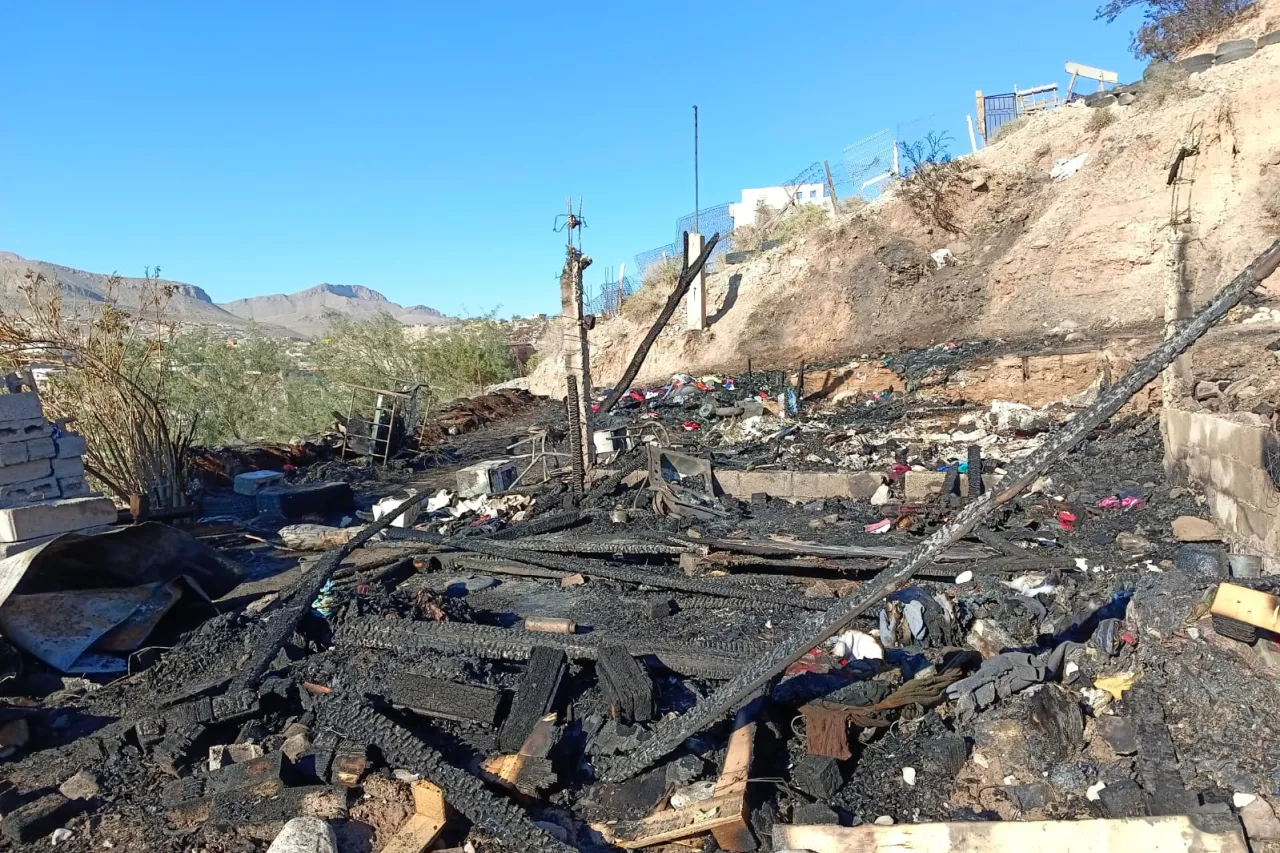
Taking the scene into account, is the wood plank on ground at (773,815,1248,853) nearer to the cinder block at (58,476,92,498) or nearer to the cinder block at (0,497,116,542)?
the cinder block at (0,497,116,542)

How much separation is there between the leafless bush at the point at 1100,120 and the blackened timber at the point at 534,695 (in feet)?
63.0

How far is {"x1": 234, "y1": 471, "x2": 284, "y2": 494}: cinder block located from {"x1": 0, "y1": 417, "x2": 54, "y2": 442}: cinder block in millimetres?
4253

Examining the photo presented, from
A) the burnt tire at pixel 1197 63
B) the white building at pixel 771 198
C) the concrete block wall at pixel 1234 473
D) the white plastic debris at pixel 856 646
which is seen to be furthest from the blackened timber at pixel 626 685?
the white building at pixel 771 198

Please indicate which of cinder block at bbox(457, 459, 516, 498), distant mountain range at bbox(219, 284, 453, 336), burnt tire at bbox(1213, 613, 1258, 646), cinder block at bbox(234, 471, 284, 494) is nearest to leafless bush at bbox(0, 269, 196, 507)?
cinder block at bbox(234, 471, 284, 494)

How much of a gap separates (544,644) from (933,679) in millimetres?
2243

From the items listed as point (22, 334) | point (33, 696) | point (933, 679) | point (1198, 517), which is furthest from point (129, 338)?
point (1198, 517)

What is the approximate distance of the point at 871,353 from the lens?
1688 centimetres

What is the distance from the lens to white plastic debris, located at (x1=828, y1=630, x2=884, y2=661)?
179 inches

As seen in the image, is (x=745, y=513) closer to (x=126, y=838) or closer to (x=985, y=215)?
(x=126, y=838)

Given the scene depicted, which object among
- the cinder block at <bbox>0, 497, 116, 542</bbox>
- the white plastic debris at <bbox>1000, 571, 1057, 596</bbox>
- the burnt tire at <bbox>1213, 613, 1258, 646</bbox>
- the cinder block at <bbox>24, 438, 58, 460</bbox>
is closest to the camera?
the burnt tire at <bbox>1213, 613, 1258, 646</bbox>

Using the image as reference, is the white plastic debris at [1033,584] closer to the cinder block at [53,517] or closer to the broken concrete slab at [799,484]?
the broken concrete slab at [799,484]

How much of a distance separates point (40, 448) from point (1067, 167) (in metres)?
20.0

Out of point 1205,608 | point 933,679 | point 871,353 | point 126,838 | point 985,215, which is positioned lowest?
point 126,838

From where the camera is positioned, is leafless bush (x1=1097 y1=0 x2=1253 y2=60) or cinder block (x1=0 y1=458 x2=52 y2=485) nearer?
cinder block (x1=0 y1=458 x2=52 y2=485)
